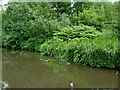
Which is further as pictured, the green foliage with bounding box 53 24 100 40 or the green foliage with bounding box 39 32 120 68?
the green foliage with bounding box 53 24 100 40

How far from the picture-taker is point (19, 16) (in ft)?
29.2

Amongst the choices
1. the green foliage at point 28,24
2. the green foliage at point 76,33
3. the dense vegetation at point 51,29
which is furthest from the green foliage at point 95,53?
the green foliage at point 28,24

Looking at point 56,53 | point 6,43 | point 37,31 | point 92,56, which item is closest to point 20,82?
point 92,56

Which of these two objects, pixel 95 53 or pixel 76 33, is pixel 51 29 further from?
pixel 95 53

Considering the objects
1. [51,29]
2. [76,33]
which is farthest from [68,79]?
[51,29]

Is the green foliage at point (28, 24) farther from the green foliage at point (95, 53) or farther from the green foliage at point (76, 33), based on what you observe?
the green foliage at point (95, 53)

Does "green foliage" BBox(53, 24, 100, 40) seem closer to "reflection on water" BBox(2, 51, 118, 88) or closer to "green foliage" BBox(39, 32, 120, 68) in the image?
"green foliage" BBox(39, 32, 120, 68)

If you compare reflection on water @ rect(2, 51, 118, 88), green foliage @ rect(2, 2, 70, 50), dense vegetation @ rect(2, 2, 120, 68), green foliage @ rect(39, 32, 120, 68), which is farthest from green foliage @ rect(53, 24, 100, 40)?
reflection on water @ rect(2, 51, 118, 88)

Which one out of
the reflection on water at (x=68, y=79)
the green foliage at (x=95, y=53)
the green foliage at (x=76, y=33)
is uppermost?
the green foliage at (x=76, y=33)

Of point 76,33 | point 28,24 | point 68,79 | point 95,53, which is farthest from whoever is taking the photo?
point 28,24

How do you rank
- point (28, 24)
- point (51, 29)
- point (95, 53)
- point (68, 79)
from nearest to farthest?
point (68, 79) → point (95, 53) → point (51, 29) → point (28, 24)

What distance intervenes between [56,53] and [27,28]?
3.38 meters

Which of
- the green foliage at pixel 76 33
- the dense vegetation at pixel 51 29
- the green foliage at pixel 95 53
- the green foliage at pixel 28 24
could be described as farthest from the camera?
the green foliage at pixel 28 24

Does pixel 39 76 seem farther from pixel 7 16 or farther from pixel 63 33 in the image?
pixel 7 16
